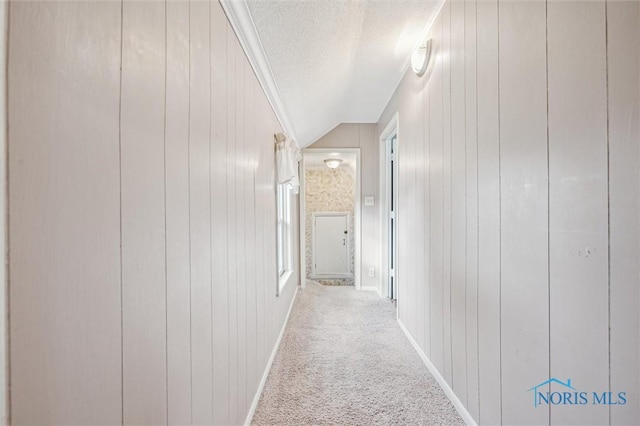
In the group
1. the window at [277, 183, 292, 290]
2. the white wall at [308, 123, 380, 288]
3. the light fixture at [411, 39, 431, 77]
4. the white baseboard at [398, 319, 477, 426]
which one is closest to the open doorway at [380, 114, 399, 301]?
the white wall at [308, 123, 380, 288]

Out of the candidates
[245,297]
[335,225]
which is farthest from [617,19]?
[335,225]

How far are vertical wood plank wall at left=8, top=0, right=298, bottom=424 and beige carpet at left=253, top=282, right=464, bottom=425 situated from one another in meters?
0.67

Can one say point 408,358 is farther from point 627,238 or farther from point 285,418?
point 627,238

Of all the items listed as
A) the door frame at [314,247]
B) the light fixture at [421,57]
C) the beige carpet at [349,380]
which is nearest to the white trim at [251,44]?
the light fixture at [421,57]

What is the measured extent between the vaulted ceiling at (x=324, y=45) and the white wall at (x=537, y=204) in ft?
1.15

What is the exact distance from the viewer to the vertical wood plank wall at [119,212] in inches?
17.1

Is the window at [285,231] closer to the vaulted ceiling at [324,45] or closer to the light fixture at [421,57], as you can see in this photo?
the vaulted ceiling at [324,45]

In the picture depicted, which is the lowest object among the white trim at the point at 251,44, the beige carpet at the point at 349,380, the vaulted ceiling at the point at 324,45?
the beige carpet at the point at 349,380

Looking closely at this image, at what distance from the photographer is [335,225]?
20.7ft

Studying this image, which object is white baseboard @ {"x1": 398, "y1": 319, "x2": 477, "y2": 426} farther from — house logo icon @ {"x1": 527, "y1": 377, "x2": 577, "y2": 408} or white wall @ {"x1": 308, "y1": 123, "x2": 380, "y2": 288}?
white wall @ {"x1": 308, "y1": 123, "x2": 380, "y2": 288}

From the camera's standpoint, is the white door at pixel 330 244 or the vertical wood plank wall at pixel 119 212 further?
the white door at pixel 330 244

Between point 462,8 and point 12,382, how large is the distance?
2200mm

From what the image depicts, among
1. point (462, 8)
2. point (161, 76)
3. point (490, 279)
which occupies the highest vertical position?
point (462, 8)

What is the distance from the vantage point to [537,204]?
1131 millimetres
